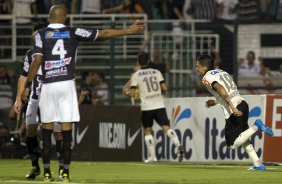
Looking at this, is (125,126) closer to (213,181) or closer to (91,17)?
(91,17)

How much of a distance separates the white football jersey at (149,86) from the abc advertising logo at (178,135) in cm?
59

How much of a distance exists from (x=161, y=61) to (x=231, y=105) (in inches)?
340

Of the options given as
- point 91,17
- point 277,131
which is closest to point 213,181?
point 277,131

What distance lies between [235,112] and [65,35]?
12.9 feet

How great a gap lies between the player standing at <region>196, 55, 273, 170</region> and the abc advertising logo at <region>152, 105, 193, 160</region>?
5837 mm

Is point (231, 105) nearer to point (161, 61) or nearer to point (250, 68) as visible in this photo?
point (250, 68)

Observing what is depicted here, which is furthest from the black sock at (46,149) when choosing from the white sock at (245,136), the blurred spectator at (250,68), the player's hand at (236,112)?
the blurred spectator at (250,68)

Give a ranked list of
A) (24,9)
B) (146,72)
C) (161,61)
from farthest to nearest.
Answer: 1. (24,9)
2. (161,61)
3. (146,72)

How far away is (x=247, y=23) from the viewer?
82.8 ft

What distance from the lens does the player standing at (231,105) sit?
17.8 metres

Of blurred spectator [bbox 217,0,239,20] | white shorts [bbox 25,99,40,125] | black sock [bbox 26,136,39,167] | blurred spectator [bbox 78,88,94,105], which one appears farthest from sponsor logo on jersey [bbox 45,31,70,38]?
blurred spectator [bbox 217,0,239,20]

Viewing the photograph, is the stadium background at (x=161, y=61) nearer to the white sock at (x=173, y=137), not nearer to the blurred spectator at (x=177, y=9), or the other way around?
the white sock at (x=173, y=137)

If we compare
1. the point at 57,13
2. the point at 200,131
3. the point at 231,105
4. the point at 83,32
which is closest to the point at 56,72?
the point at 83,32

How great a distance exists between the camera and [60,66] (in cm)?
1493
